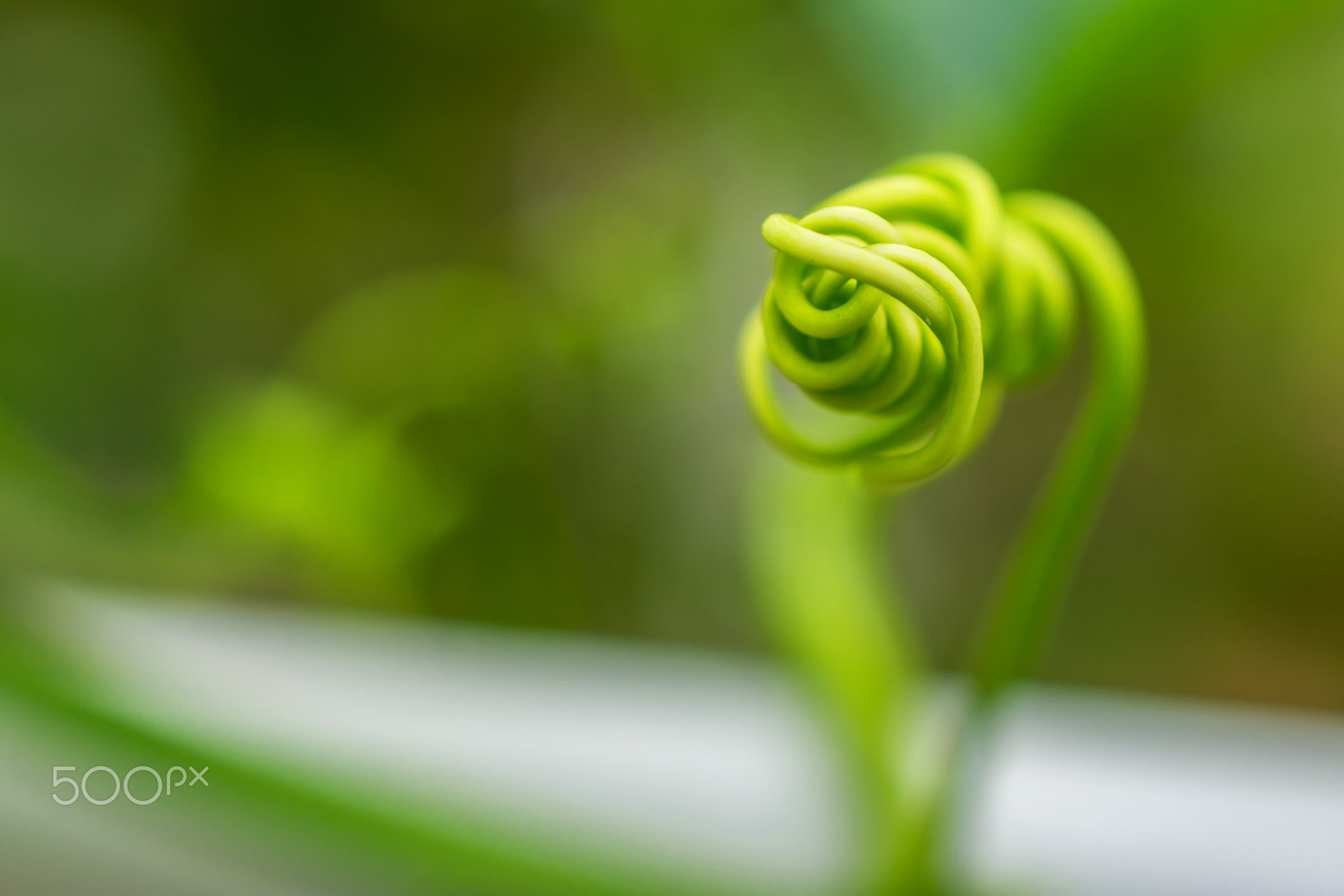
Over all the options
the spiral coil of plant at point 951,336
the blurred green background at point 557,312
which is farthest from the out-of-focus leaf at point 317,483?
the spiral coil of plant at point 951,336

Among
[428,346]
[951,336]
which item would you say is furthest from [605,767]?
[428,346]

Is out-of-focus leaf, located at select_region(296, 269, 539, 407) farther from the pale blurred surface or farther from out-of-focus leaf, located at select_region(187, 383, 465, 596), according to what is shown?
the pale blurred surface

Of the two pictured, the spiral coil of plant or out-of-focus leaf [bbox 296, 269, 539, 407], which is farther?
out-of-focus leaf [bbox 296, 269, 539, 407]

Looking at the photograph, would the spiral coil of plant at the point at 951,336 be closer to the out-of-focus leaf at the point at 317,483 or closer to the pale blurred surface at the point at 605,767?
the pale blurred surface at the point at 605,767

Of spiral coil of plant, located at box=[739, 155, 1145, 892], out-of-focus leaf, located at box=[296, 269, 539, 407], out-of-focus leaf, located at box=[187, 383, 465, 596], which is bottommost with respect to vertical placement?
spiral coil of plant, located at box=[739, 155, 1145, 892]

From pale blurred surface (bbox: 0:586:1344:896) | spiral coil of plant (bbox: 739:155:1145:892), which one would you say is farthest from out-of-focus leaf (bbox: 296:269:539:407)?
spiral coil of plant (bbox: 739:155:1145:892)

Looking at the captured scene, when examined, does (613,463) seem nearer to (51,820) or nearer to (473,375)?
(473,375)

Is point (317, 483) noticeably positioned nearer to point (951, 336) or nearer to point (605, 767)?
point (605, 767)
